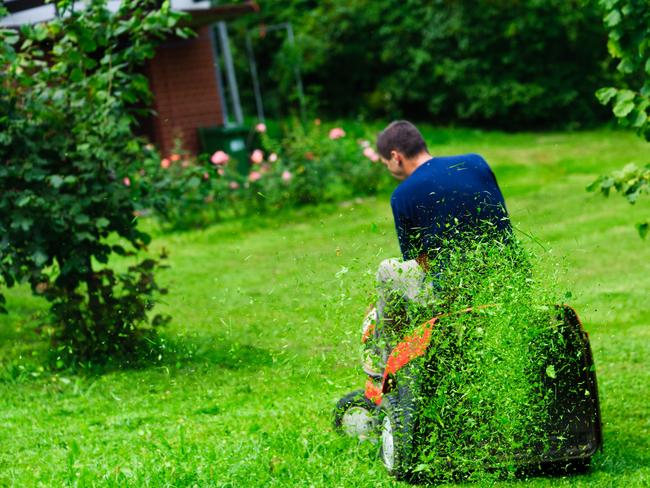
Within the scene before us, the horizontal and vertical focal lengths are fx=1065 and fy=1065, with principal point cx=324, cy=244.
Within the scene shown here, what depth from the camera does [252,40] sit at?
27297 mm

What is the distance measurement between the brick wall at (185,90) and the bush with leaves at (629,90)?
12734 millimetres

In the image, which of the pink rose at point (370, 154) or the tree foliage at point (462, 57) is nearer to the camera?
the pink rose at point (370, 154)

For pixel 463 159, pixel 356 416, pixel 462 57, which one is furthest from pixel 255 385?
pixel 462 57

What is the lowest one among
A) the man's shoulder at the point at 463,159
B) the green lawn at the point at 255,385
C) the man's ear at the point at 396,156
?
the green lawn at the point at 255,385

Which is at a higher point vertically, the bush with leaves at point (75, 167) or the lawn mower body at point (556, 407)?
the bush with leaves at point (75, 167)

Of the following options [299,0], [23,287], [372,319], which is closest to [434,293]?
[372,319]

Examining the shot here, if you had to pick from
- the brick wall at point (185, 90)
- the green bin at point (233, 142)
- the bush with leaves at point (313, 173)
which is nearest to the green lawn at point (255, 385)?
the bush with leaves at point (313, 173)

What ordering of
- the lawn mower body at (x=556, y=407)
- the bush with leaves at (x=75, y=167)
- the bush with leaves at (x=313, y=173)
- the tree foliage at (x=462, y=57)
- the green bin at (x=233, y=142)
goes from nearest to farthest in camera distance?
the lawn mower body at (x=556, y=407), the bush with leaves at (x=75, y=167), the bush with leaves at (x=313, y=173), the green bin at (x=233, y=142), the tree foliage at (x=462, y=57)

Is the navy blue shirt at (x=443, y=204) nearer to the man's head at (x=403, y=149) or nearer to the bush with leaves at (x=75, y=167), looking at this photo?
the man's head at (x=403, y=149)

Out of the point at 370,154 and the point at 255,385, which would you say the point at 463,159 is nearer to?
the point at 255,385

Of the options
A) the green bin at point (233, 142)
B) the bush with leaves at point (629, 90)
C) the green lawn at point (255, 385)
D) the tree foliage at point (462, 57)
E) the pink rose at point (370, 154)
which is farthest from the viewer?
the tree foliage at point (462, 57)

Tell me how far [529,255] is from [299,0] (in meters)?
23.1

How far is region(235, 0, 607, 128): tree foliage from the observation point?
2322cm

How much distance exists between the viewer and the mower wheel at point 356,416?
17.6ft
